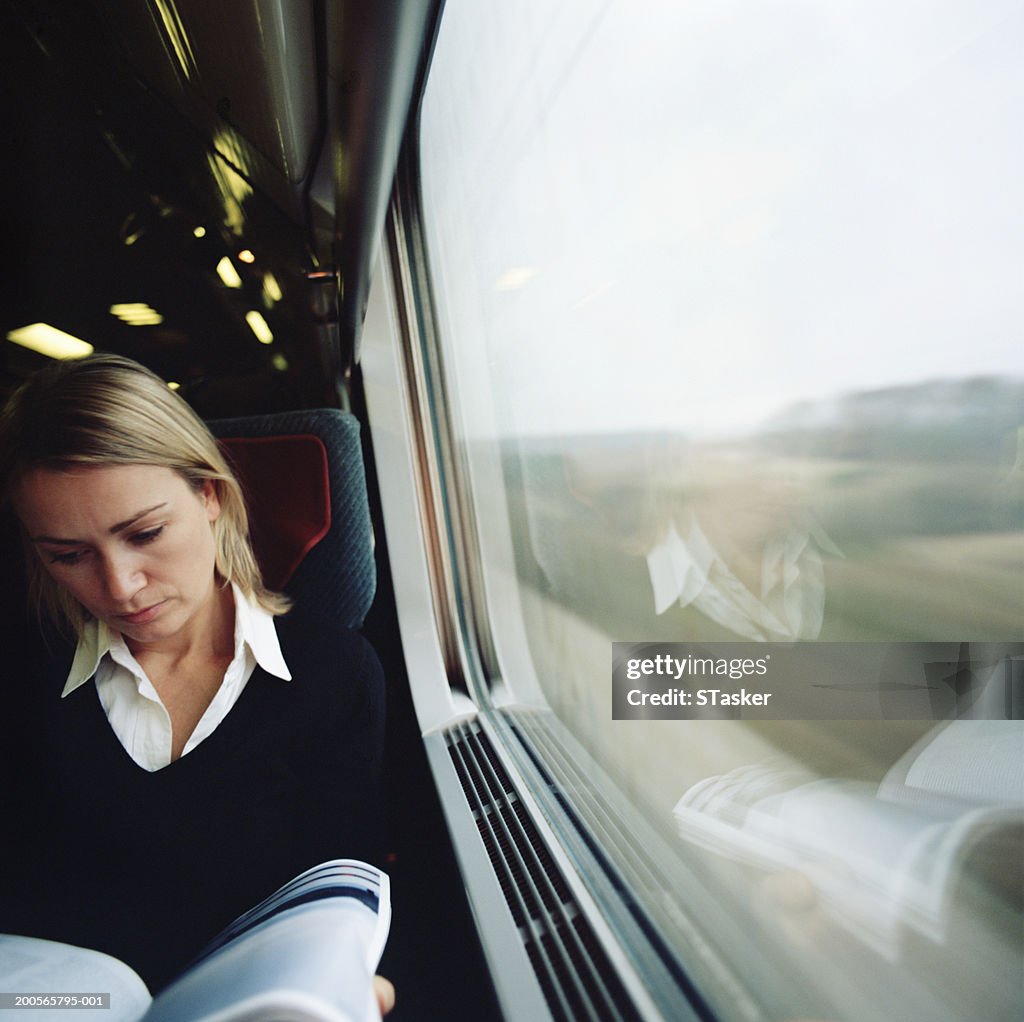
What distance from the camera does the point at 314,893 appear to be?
1.95 ft

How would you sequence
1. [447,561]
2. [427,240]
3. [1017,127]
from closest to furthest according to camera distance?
[1017,127]
[427,240]
[447,561]

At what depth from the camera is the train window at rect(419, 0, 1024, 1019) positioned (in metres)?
0.34

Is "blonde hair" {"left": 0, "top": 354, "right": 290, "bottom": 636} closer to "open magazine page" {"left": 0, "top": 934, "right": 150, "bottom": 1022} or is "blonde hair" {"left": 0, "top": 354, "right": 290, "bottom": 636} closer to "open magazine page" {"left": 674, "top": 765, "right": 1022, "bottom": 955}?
"open magazine page" {"left": 0, "top": 934, "right": 150, "bottom": 1022}

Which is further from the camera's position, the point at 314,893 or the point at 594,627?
the point at 594,627

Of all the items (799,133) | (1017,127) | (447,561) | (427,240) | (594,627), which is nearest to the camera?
(1017,127)

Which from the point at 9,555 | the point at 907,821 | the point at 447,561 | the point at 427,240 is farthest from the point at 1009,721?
the point at 427,240

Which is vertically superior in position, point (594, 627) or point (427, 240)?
point (427, 240)

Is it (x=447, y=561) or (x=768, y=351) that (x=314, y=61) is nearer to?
(x=768, y=351)

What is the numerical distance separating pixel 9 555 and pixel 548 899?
713 mm

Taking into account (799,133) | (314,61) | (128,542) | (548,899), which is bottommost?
(548,899)

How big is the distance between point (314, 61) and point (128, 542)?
2.03 ft

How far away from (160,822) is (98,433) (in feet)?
1.47

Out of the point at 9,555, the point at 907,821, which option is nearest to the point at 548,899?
the point at 907,821

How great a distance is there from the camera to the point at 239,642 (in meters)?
0.71
